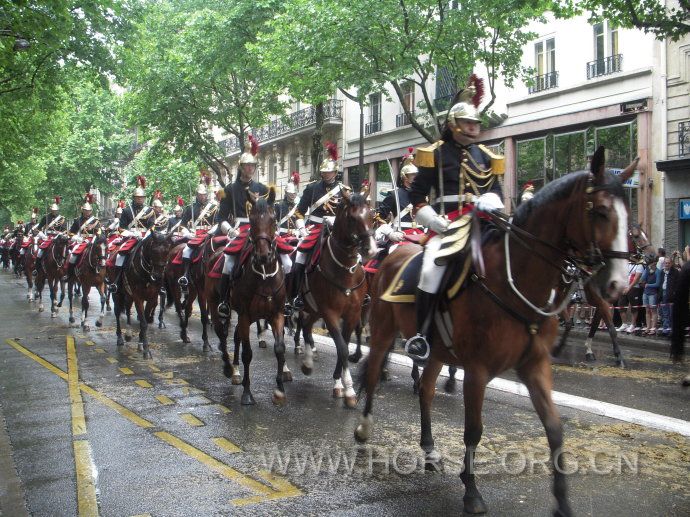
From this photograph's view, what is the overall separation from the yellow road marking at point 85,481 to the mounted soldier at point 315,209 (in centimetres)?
442

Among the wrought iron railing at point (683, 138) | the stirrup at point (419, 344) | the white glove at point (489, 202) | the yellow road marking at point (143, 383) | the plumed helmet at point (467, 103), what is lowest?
the yellow road marking at point (143, 383)

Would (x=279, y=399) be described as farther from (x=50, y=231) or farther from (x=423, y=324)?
(x=50, y=231)

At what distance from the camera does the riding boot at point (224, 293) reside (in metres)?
10.6

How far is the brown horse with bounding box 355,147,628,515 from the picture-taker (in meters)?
4.88

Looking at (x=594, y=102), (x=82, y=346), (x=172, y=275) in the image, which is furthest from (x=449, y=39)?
(x=82, y=346)

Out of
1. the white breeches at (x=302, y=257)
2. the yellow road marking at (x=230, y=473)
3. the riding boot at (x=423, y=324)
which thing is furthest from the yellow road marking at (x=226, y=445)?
the white breeches at (x=302, y=257)

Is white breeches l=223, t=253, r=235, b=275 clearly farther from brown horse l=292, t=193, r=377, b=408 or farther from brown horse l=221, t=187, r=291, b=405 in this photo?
brown horse l=292, t=193, r=377, b=408

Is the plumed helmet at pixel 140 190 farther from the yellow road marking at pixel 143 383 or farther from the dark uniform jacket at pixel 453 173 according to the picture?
the dark uniform jacket at pixel 453 173

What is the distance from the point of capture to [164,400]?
366 inches

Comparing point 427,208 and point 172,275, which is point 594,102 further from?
point 427,208

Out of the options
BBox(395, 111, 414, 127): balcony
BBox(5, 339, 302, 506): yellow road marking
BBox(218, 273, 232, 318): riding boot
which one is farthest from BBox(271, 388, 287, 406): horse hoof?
BBox(395, 111, 414, 127): balcony

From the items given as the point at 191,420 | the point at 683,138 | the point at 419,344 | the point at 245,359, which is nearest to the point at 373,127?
the point at 683,138

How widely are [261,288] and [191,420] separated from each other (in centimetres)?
212

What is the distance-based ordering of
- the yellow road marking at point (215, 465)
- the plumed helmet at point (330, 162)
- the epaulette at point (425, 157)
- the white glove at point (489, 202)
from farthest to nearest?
the plumed helmet at point (330, 162) → the epaulette at point (425, 157) → the yellow road marking at point (215, 465) → the white glove at point (489, 202)
